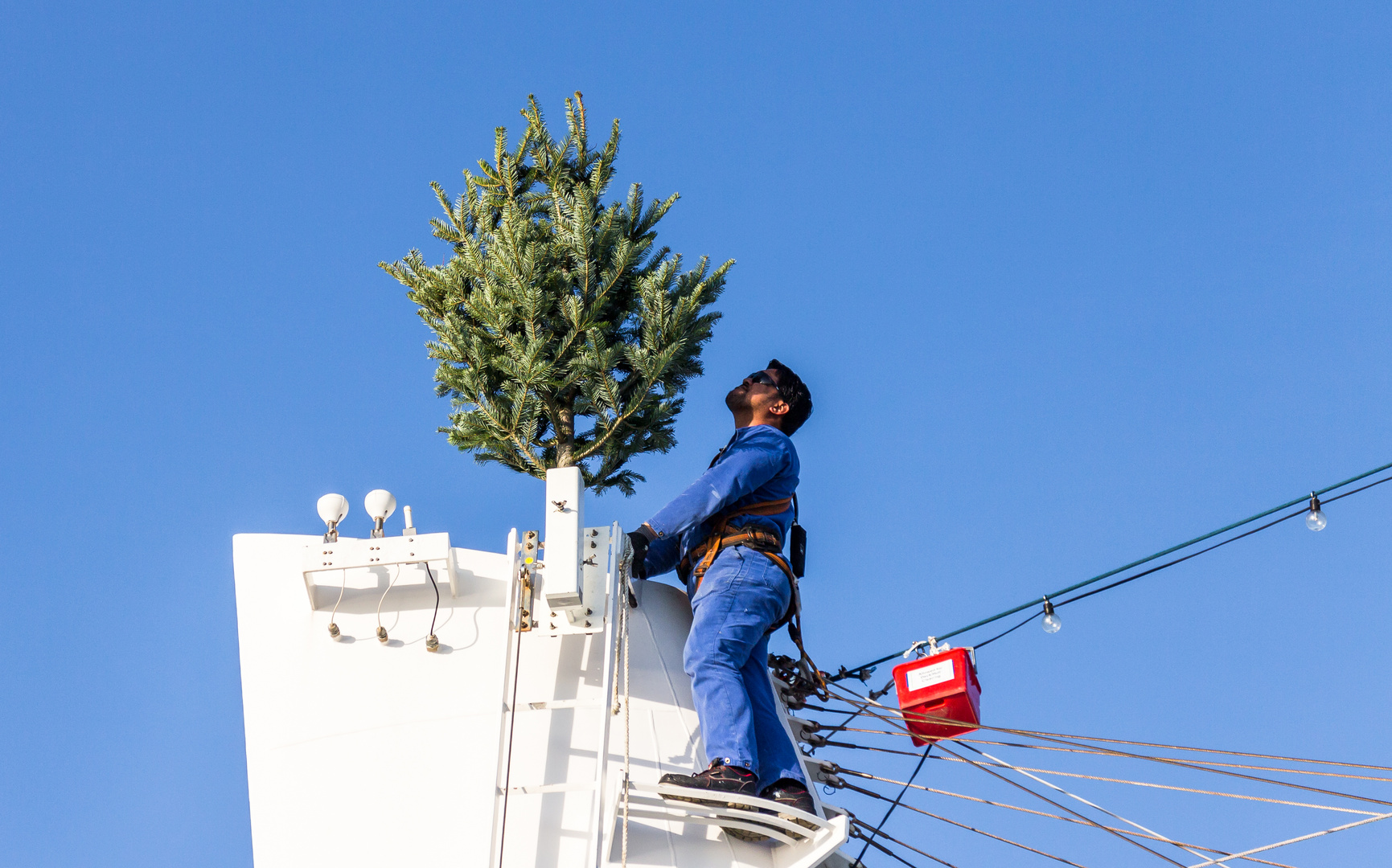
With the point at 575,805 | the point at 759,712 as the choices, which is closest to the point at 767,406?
the point at 759,712

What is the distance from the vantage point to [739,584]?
19.1 ft

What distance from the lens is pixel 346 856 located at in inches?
206

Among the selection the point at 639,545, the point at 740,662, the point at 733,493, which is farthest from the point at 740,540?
the point at 740,662

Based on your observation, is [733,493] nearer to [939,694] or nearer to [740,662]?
[740,662]

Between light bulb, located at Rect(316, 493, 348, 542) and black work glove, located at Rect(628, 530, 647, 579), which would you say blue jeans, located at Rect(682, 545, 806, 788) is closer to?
black work glove, located at Rect(628, 530, 647, 579)

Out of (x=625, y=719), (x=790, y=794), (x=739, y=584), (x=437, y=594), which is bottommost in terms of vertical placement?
(x=790, y=794)

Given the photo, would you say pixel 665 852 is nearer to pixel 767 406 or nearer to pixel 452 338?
pixel 767 406

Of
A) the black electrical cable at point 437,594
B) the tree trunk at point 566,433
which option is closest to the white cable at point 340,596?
the black electrical cable at point 437,594

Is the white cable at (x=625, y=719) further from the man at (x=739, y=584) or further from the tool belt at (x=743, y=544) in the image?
the tool belt at (x=743, y=544)

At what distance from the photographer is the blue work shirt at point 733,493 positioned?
5883 mm

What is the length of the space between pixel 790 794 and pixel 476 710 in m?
1.48

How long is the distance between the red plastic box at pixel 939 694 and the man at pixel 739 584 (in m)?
0.78

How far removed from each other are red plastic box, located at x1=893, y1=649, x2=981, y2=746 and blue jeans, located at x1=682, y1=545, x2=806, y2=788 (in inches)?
31.2

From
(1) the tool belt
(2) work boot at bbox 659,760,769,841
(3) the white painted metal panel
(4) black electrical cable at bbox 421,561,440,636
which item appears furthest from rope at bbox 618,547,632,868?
(4) black electrical cable at bbox 421,561,440,636
